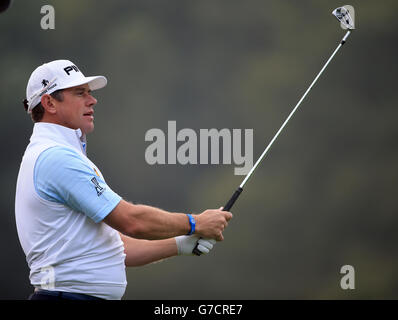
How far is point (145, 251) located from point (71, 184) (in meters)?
0.64

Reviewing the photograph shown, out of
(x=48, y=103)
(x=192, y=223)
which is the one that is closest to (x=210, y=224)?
(x=192, y=223)

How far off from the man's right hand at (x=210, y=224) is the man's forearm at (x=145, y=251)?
8.9 inches

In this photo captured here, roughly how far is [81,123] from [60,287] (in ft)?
2.19

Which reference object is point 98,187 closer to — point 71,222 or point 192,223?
point 71,222

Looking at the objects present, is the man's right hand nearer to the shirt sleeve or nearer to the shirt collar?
the shirt sleeve

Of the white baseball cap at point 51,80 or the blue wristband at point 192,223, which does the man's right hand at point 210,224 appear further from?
the white baseball cap at point 51,80

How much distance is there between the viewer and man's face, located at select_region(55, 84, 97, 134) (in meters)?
2.69

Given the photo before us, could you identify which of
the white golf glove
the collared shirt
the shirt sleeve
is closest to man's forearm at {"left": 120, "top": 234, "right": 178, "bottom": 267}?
the white golf glove

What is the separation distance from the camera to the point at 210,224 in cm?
271

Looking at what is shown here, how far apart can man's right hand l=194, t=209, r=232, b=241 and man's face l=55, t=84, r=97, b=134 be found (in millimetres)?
588

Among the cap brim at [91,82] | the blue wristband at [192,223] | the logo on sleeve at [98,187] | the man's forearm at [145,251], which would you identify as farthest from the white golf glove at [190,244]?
the cap brim at [91,82]

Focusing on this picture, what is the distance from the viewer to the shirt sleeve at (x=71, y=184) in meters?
2.40

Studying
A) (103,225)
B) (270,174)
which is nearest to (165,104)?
(270,174)
